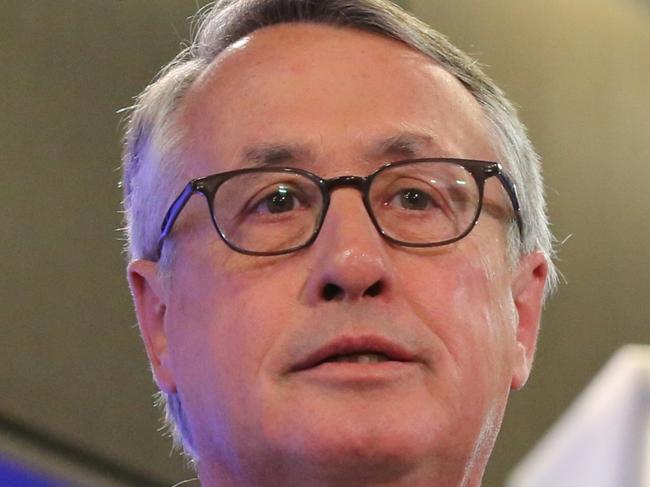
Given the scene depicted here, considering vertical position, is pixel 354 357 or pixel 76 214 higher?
pixel 354 357

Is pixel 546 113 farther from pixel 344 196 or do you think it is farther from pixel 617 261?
pixel 344 196

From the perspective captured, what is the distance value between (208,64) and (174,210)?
0.21 m

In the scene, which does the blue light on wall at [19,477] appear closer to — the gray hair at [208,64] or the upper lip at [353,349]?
the gray hair at [208,64]

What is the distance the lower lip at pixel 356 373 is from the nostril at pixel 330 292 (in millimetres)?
59

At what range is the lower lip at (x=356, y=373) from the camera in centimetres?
72

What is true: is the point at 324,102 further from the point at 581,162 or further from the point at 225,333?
the point at 581,162

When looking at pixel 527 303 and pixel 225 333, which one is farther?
pixel 527 303

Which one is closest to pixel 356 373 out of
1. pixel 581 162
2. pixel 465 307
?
pixel 465 307

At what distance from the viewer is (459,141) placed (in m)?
0.90

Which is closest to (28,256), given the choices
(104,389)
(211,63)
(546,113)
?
(104,389)

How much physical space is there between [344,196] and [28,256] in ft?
2.64

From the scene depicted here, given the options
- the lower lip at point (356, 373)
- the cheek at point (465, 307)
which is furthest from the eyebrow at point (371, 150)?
the lower lip at point (356, 373)

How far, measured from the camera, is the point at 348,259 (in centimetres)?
73

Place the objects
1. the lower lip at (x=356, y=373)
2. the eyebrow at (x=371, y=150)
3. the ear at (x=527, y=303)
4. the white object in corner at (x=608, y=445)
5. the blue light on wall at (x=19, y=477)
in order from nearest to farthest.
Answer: the lower lip at (x=356, y=373) < the eyebrow at (x=371, y=150) < the ear at (x=527, y=303) < the white object in corner at (x=608, y=445) < the blue light on wall at (x=19, y=477)
